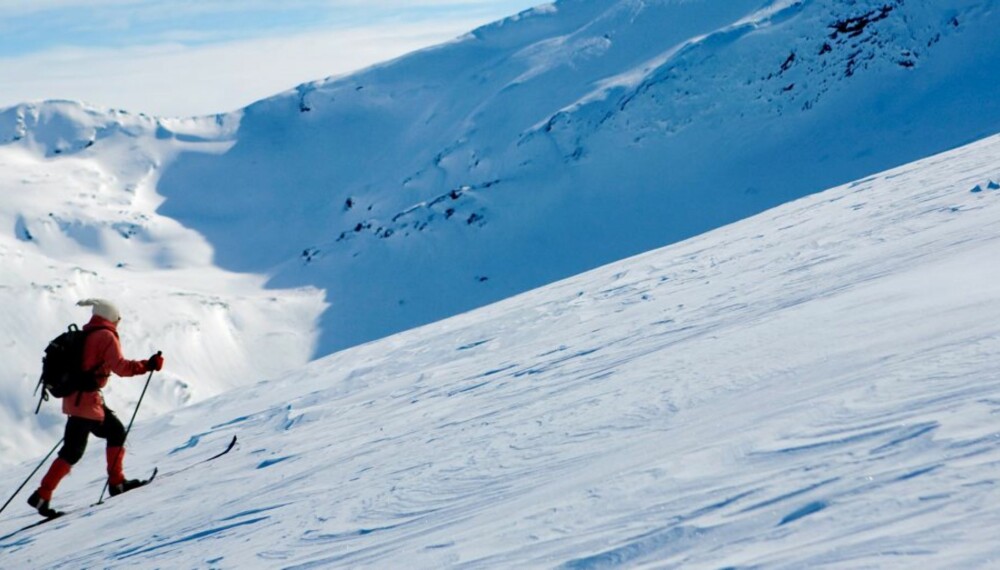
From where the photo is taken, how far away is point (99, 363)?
6578 millimetres

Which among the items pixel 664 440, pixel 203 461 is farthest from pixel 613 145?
pixel 664 440

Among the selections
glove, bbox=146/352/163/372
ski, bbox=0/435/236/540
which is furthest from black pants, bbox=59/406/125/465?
glove, bbox=146/352/163/372

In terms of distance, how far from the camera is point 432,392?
696 cm

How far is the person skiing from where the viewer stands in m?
6.52

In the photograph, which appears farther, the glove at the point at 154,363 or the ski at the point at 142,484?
the ski at the point at 142,484

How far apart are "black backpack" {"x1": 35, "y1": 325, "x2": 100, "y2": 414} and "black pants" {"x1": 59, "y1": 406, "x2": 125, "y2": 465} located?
Result: 0.83ft

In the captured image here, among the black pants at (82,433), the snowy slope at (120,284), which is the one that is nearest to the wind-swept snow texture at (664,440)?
the black pants at (82,433)

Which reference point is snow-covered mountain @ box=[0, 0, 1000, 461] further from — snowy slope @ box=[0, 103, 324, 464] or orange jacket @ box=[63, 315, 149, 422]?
orange jacket @ box=[63, 315, 149, 422]

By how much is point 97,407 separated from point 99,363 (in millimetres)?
358

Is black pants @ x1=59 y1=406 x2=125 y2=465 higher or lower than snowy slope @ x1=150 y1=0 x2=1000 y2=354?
lower

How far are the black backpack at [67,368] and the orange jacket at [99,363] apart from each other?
4 centimetres

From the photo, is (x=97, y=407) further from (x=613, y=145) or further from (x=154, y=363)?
(x=613, y=145)

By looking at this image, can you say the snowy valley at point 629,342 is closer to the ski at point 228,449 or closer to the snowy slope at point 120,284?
the snowy slope at point 120,284

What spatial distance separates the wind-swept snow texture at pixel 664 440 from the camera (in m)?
2.72
